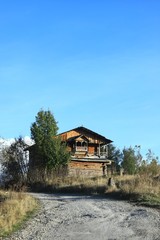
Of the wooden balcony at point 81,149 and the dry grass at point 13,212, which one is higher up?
the wooden balcony at point 81,149

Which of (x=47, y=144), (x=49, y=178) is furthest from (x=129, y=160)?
(x=49, y=178)

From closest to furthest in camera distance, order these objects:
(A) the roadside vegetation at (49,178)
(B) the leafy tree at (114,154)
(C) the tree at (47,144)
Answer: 1. (A) the roadside vegetation at (49,178)
2. (C) the tree at (47,144)
3. (B) the leafy tree at (114,154)

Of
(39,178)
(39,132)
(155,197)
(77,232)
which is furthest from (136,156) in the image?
(77,232)

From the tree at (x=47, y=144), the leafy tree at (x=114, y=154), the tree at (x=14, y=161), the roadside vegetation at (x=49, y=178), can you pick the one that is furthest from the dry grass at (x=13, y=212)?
the leafy tree at (x=114, y=154)

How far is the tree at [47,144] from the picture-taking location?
47094 mm

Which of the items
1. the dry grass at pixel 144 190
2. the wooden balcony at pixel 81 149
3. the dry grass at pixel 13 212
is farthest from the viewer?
the wooden balcony at pixel 81 149

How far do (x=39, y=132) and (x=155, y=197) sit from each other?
30937mm

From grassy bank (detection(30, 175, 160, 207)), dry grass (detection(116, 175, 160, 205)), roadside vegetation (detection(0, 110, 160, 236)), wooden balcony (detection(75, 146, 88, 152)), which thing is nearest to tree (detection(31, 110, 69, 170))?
roadside vegetation (detection(0, 110, 160, 236))

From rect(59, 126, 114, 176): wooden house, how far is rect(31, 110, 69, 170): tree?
219 inches

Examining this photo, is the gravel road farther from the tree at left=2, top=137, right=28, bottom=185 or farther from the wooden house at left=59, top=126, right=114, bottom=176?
the wooden house at left=59, top=126, right=114, bottom=176

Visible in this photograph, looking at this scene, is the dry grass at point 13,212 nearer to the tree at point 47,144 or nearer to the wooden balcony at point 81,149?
the tree at point 47,144

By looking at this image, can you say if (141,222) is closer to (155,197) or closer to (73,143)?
(155,197)

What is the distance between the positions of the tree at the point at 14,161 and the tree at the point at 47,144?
5.38ft

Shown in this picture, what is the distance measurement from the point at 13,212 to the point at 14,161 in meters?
32.6
